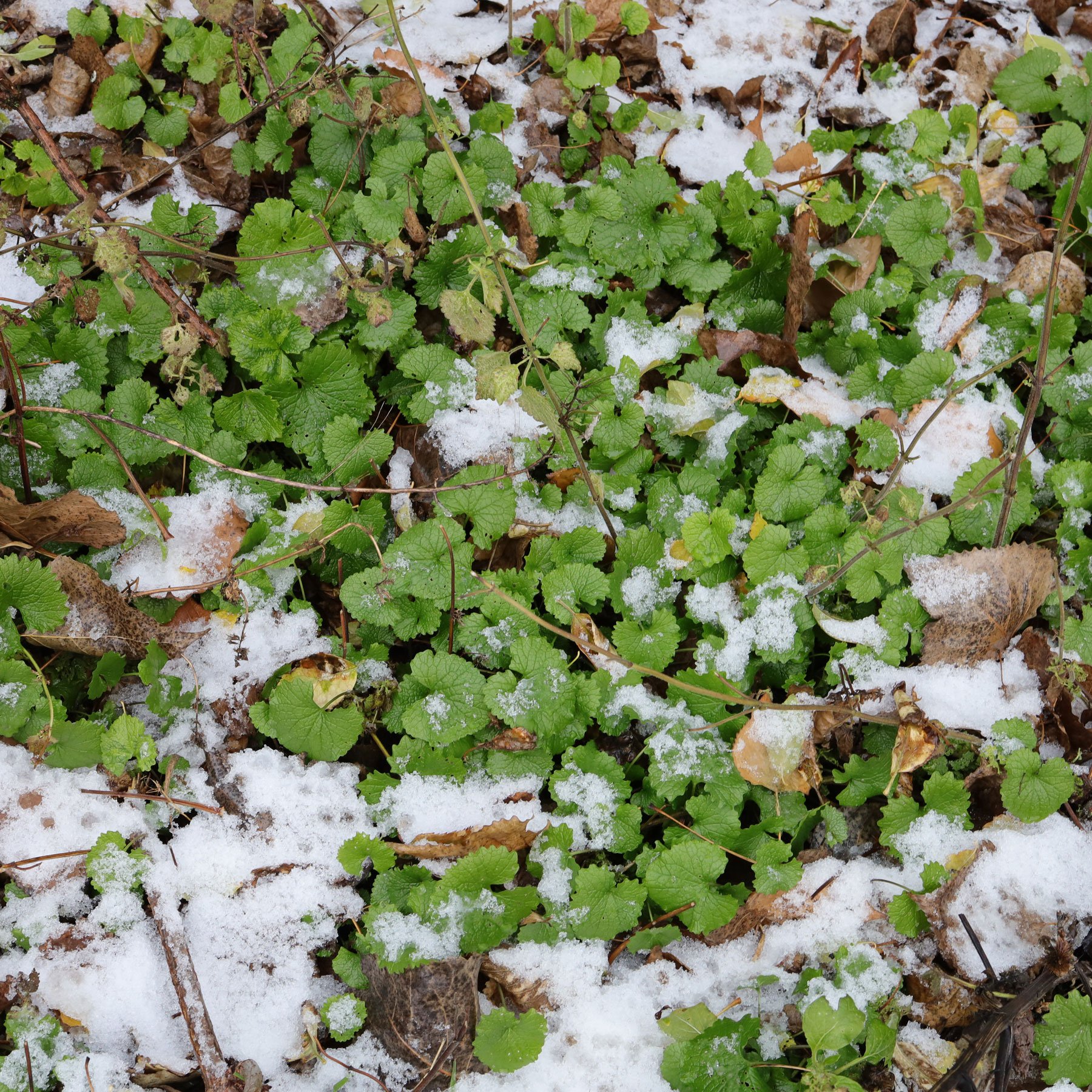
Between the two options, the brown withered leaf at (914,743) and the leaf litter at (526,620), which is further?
the brown withered leaf at (914,743)

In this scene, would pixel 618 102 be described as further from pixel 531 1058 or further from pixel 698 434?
pixel 531 1058

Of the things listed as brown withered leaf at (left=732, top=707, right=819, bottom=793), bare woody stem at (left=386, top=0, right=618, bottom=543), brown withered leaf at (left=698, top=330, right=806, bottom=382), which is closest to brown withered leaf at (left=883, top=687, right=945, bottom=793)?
brown withered leaf at (left=732, top=707, right=819, bottom=793)

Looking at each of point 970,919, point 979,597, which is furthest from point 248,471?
point 970,919

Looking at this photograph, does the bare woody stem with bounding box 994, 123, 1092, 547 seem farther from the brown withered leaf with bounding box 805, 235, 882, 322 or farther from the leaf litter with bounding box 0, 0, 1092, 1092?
the brown withered leaf with bounding box 805, 235, 882, 322

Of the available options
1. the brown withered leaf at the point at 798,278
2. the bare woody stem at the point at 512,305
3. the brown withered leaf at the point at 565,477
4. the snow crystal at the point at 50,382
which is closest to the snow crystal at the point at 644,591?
the bare woody stem at the point at 512,305

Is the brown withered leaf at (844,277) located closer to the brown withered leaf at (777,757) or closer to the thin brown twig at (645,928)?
the brown withered leaf at (777,757)

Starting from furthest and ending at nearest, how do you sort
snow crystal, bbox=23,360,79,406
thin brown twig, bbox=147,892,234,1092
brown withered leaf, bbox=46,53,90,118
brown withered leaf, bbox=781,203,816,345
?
brown withered leaf, bbox=46,53,90,118 → brown withered leaf, bbox=781,203,816,345 → snow crystal, bbox=23,360,79,406 → thin brown twig, bbox=147,892,234,1092

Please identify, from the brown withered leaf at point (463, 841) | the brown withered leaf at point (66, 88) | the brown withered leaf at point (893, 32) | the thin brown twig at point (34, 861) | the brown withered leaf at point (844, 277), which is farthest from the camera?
the brown withered leaf at point (893, 32)
